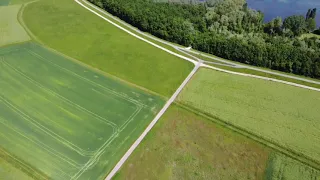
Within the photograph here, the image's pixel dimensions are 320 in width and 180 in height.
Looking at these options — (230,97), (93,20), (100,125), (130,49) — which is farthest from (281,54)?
(93,20)

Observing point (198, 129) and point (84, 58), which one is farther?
point (84, 58)

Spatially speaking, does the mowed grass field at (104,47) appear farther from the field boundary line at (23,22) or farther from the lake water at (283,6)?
the lake water at (283,6)

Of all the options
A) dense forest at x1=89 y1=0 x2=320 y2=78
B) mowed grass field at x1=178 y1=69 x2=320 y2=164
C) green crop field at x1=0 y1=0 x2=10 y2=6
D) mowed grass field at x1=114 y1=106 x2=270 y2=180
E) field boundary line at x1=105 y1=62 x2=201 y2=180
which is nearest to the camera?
mowed grass field at x1=114 y1=106 x2=270 y2=180

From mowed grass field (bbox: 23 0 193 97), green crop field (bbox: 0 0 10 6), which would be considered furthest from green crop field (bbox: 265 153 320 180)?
green crop field (bbox: 0 0 10 6)

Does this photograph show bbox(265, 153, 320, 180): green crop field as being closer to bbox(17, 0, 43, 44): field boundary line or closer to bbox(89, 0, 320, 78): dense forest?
bbox(89, 0, 320, 78): dense forest

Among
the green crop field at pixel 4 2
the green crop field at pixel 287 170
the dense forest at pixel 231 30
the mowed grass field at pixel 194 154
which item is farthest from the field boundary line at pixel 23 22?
the green crop field at pixel 287 170

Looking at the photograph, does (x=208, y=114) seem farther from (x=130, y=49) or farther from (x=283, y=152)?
(x=130, y=49)
